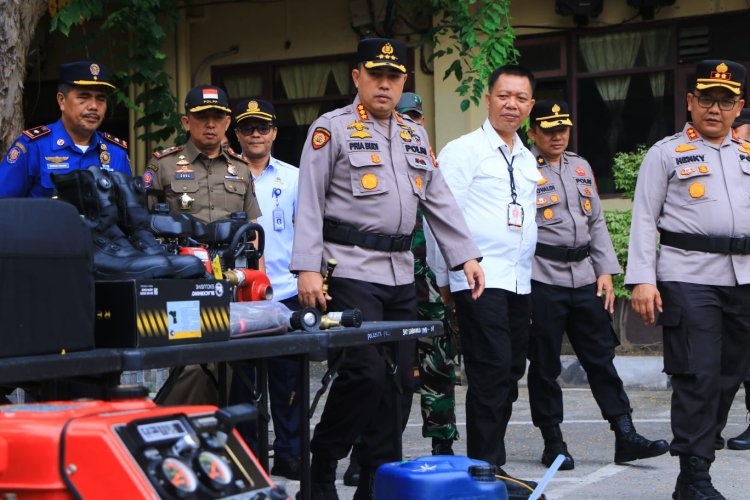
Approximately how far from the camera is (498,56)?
43.1ft

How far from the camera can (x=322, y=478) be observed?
18.8 feet

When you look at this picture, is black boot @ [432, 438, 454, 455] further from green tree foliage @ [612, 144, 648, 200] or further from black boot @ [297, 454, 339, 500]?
green tree foliage @ [612, 144, 648, 200]

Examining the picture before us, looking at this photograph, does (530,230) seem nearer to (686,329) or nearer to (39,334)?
(686,329)

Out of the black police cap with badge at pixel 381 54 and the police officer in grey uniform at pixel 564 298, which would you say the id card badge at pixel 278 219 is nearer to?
the police officer in grey uniform at pixel 564 298

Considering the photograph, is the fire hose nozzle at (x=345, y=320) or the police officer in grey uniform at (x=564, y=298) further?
the police officer in grey uniform at (x=564, y=298)

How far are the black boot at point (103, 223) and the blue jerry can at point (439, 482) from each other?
114 cm

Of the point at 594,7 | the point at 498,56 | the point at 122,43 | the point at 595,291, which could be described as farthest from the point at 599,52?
the point at 595,291

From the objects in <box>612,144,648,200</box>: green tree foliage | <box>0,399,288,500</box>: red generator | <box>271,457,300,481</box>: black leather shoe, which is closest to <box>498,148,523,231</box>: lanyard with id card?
<box>271,457,300,481</box>: black leather shoe

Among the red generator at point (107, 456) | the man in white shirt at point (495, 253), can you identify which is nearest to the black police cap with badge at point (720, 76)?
the man in white shirt at point (495, 253)

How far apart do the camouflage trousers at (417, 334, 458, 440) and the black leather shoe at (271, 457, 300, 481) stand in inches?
29.0

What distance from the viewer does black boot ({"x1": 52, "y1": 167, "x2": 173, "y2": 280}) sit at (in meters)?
4.07

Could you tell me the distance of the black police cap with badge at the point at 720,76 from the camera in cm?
654

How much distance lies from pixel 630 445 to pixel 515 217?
1686 mm

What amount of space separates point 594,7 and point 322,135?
874cm
